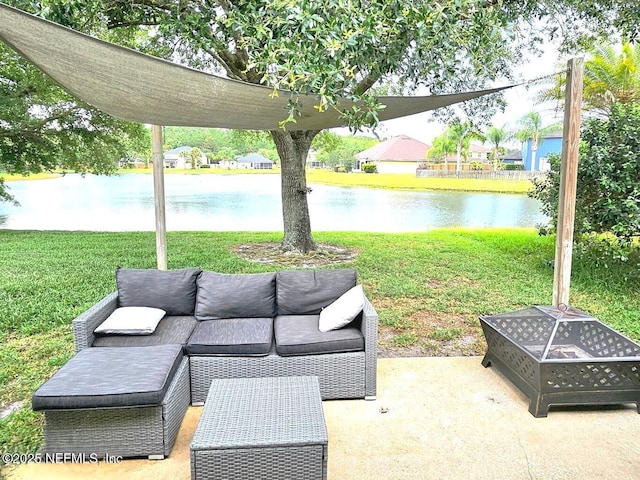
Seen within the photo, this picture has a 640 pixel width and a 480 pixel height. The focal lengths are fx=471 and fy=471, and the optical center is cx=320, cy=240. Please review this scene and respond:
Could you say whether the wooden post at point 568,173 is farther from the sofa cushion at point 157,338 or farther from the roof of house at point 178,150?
the roof of house at point 178,150

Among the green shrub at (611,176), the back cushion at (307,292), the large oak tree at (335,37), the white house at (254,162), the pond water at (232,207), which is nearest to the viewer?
the large oak tree at (335,37)

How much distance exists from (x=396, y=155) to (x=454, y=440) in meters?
16.3

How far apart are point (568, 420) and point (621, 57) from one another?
819 cm

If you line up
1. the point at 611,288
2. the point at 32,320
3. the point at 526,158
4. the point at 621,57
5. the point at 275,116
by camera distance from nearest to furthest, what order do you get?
the point at 275,116 < the point at 32,320 < the point at 611,288 < the point at 621,57 < the point at 526,158

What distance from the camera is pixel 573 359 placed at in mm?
2521

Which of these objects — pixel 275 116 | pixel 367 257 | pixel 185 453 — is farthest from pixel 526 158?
pixel 185 453

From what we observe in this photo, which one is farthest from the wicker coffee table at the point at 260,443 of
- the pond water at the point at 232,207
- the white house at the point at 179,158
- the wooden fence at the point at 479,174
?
the white house at the point at 179,158

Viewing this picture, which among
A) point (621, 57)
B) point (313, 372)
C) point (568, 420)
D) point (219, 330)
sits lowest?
point (568, 420)

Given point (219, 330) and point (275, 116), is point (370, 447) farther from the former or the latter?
point (275, 116)

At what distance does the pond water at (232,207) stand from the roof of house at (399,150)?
5417 mm

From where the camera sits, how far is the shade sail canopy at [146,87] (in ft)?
6.66

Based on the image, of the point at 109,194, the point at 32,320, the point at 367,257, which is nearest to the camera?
the point at 32,320

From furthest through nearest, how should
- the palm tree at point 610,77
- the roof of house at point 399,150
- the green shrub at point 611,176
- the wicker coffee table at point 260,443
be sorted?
the roof of house at point 399,150, the palm tree at point 610,77, the green shrub at point 611,176, the wicker coffee table at point 260,443

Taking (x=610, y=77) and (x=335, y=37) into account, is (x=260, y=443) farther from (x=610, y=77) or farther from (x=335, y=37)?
(x=610, y=77)
